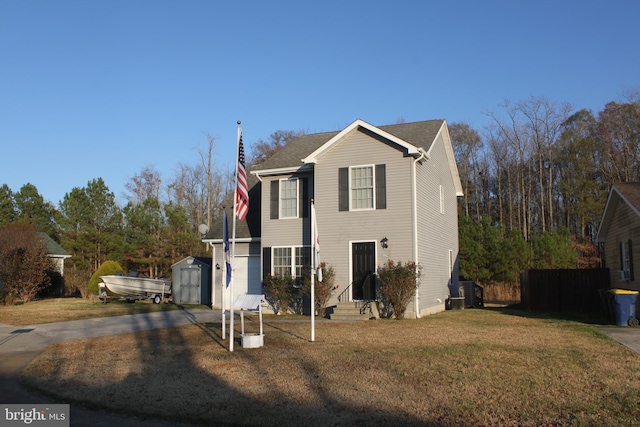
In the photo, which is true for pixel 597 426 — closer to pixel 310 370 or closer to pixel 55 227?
pixel 310 370

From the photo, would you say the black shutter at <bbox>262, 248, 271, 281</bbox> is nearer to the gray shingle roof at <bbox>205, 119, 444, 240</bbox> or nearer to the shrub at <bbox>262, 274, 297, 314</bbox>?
the shrub at <bbox>262, 274, 297, 314</bbox>

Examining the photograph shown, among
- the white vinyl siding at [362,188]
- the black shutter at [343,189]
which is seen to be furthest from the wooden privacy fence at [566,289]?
the black shutter at [343,189]

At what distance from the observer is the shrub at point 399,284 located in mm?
16969

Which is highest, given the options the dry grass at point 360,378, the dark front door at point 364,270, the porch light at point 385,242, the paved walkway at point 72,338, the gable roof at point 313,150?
the gable roof at point 313,150

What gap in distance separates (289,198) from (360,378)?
1269 centimetres

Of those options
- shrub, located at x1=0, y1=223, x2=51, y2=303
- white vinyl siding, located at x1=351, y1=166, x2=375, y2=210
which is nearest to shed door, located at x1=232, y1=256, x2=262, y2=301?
white vinyl siding, located at x1=351, y1=166, x2=375, y2=210

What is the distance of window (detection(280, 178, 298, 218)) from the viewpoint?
792 inches

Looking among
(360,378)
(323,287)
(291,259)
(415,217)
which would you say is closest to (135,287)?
(291,259)

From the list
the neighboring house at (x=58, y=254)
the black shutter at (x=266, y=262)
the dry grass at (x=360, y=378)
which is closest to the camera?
the dry grass at (x=360, y=378)

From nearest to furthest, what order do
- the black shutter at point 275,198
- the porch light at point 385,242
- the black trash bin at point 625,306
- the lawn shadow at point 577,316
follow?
the black trash bin at point 625,306, the lawn shadow at point 577,316, the porch light at point 385,242, the black shutter at point 275,198

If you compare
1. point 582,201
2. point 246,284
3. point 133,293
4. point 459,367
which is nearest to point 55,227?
point 133,293

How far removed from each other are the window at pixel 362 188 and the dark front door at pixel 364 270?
136 centimetres

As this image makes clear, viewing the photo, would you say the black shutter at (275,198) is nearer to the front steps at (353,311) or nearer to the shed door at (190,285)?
the front steps at (353,311)

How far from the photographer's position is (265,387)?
7680 millimetres
